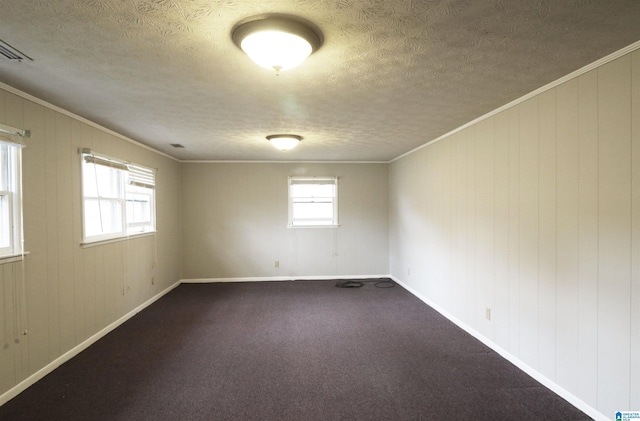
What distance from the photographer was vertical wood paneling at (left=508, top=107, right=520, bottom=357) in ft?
8.85

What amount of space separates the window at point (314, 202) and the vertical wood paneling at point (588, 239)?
4.15m

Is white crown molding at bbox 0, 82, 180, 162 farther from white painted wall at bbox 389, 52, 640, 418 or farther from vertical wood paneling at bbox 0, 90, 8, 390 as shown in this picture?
white painted wall at bbox 389, 52, 640, 418

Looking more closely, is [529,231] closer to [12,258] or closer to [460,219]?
[460,219]

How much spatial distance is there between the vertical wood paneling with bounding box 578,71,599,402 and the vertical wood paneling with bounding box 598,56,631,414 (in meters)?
0.03

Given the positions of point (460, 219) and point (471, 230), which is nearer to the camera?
point (471, 230)

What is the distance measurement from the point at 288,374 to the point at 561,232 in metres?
2.44

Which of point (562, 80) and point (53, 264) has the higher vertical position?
point (562, 80)

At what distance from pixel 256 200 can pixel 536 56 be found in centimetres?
478

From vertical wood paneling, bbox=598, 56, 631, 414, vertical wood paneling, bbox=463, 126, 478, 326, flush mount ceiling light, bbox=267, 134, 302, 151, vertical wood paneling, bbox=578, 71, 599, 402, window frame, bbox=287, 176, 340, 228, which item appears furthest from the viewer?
window frame, bbox=287, 176, 340, 228

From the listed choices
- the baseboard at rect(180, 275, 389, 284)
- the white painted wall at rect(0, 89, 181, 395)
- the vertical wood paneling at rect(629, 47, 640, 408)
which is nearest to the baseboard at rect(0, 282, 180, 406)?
the white painted wall at rect(0, 89, 181, 395)

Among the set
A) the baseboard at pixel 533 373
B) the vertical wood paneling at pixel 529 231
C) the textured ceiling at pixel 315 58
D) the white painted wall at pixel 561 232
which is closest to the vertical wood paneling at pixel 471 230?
the white painted wall at pixel 561 232

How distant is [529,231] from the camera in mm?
2570

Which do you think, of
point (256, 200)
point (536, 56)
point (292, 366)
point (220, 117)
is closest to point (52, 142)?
point (220, 117)

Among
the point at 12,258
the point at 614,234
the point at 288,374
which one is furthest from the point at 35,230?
the point at 614,234
